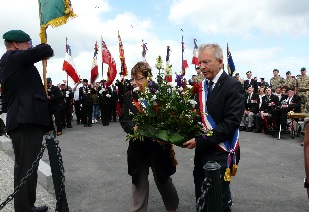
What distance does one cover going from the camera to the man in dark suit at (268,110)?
38.4 feet

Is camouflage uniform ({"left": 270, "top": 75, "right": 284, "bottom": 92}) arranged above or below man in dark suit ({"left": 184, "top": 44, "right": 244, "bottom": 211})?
above

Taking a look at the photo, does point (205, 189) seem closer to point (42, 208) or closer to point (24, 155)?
point (24, 155)

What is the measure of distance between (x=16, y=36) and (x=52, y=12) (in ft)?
3.15

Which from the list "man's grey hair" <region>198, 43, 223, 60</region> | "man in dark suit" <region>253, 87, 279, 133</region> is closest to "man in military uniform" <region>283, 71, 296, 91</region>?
"man in dark suit" <region>253, 87, 279, 133</region>

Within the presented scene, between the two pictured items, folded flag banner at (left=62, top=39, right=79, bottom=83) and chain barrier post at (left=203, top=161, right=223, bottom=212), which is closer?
chain barrier post at (left=203, top=161, right=223, bottom=212)

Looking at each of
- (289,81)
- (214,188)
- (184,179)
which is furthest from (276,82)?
(214,188)

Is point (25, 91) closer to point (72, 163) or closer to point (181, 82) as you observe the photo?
point (181, 82)

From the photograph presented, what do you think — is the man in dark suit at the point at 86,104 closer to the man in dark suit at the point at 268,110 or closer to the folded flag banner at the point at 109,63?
the folded flag banner at the point at 109,63

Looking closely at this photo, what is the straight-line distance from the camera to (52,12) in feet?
15.0

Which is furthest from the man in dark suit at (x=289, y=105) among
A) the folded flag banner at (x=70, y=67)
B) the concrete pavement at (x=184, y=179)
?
the folded flag banner at (x=70, y=67)

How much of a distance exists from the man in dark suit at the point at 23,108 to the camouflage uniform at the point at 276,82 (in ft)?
51.8

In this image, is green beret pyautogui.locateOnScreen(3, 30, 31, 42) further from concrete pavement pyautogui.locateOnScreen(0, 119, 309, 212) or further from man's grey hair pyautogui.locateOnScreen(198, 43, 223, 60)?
concrete pavement pyautogui.locateOnScreen(0, 119, 309, 212)

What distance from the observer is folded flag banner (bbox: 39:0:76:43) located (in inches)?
181

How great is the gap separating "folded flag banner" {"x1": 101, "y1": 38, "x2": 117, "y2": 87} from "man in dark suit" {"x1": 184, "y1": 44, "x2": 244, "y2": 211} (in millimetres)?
13303
